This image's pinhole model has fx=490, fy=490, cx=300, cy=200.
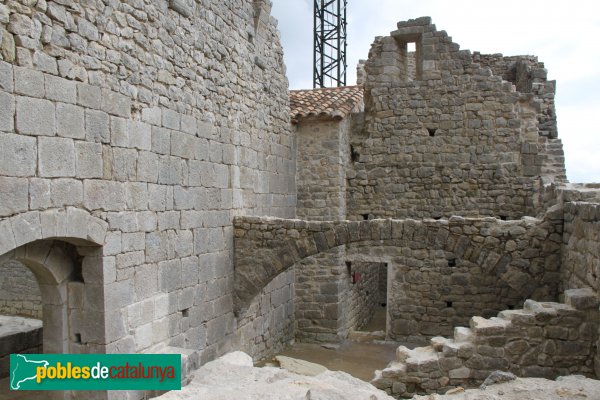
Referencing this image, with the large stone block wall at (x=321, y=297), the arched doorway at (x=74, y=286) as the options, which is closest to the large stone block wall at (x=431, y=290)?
the large stone block wall at (x=321, y=297)

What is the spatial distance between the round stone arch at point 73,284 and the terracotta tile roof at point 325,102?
5934 mm

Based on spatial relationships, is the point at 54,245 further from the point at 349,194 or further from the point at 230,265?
the point at 349,194

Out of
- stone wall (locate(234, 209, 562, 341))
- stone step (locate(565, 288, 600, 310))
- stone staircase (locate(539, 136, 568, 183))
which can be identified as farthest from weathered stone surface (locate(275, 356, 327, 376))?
stone staircase (locate(539, 136, 568, 183))

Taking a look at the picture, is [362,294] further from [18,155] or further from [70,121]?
[18,155]

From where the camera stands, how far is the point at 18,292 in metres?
11.3

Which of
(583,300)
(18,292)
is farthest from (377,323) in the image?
(18,292)

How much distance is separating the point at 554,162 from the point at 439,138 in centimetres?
238

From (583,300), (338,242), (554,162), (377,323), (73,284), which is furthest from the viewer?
(377,323)

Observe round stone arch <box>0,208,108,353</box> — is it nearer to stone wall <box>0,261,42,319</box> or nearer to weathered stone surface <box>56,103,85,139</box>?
weathered stone surface <box>56,103,85,139</box>

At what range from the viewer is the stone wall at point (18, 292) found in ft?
36.4

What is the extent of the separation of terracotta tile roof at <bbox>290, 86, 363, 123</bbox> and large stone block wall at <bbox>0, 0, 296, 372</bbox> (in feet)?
3.99

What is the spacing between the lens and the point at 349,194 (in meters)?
11.1

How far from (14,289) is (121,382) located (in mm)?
7644

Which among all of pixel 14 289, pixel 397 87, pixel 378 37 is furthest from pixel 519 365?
pixel 14 289
